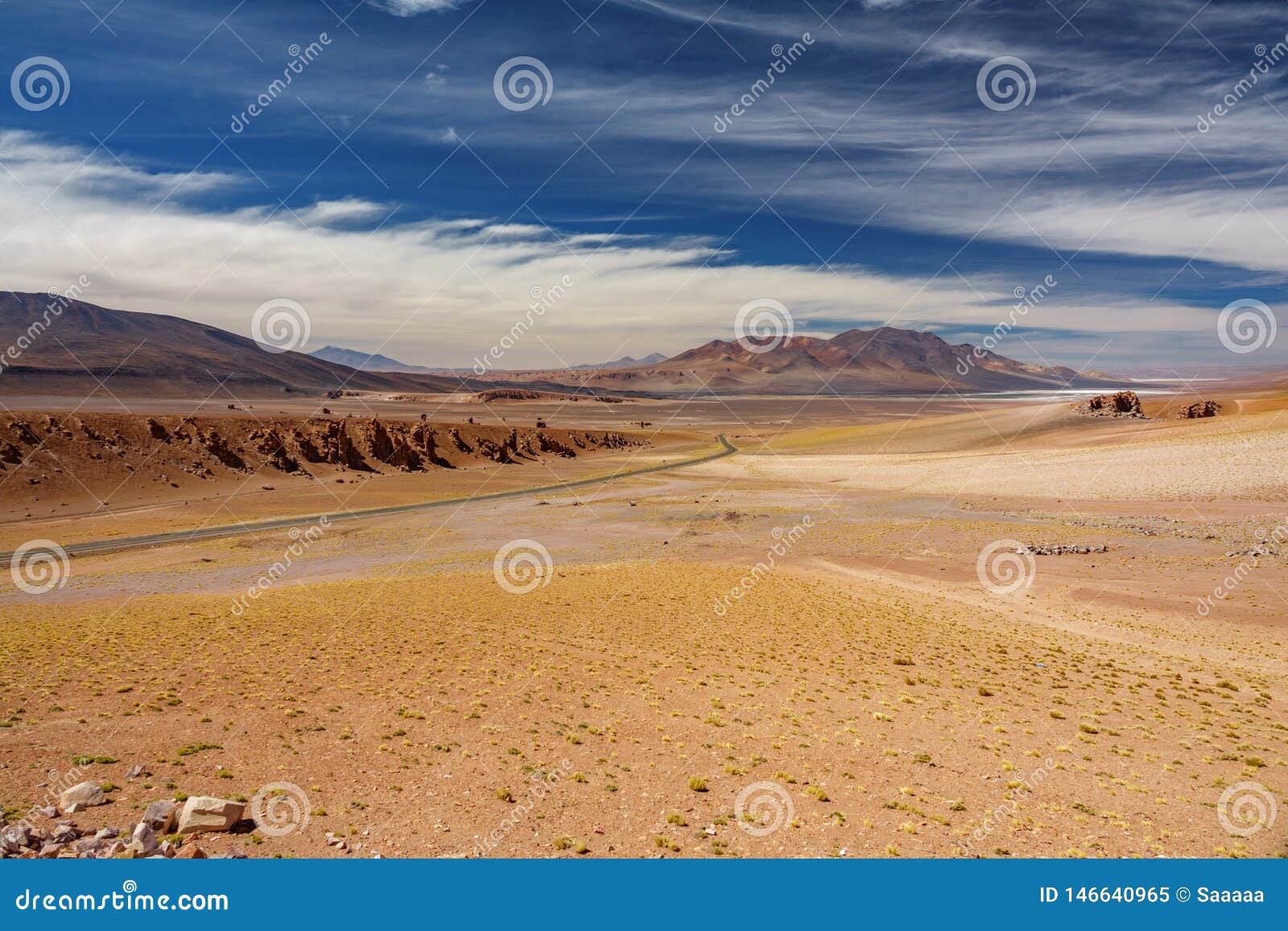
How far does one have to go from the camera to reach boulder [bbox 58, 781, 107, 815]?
29.6 feet

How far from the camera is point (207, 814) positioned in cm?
846

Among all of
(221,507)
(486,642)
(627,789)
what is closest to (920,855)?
(627,789)

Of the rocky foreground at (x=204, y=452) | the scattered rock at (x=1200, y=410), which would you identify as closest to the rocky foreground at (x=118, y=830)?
the rocky foreground at (x=204, y=452)

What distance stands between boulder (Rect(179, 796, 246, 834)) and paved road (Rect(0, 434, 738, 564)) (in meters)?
37.7

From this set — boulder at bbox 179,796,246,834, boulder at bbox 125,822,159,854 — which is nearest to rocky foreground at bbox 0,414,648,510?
boulder at bbox 179,796,246,834

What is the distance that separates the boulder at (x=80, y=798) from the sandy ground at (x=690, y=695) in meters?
0.30

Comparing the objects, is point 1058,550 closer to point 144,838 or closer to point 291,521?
point 144,838

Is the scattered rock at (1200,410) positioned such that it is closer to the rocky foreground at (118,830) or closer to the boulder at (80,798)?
the rocky foreground at (118,830)

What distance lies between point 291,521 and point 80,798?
1714 inches

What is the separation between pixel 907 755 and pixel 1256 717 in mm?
8273

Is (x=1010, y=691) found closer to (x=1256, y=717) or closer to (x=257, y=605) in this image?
(x=1256, y=717)

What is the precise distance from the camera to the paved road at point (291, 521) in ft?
127

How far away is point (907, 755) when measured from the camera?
1180cm

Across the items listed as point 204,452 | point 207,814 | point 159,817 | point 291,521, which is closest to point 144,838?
point 207,814
